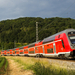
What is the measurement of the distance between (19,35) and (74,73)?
148213 millimetres

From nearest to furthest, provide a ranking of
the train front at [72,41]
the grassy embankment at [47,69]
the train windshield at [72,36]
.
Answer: the grassy embankment at [47,69]
the train front at [72,41]
the train windshield at [72,36]

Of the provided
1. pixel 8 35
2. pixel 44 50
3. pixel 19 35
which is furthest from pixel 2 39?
pixel 44 50

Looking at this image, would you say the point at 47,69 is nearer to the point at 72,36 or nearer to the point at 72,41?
the point at 72,41

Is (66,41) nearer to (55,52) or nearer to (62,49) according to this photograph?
(62,49)

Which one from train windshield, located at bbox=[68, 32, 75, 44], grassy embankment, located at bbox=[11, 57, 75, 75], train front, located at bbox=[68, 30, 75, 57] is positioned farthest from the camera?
train windshield, located at bbox=[68, 32, 75, 44]

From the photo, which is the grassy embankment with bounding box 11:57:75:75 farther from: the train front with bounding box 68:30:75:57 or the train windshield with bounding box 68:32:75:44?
the train windshield with bounding box 68:32:75:44

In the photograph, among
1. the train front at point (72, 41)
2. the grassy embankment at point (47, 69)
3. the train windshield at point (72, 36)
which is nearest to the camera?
the grassy embankment at point (47, 69)

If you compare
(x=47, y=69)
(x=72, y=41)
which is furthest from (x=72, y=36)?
(x=47, y=69)

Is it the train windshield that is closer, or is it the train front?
the train front

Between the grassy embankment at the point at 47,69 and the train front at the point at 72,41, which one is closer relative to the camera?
the grassy embankment at the point at 47,69

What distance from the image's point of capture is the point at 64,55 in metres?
13.8

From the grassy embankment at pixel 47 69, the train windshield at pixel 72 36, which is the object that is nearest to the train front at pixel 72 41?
the train windshield at pixel 72 36

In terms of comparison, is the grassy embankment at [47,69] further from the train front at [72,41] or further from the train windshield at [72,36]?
the train windshield at [72,36]

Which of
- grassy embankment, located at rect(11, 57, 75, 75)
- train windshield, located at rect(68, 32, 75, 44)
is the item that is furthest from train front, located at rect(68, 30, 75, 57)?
grassy embankment, located at rect(11, 57, 75, 75)
